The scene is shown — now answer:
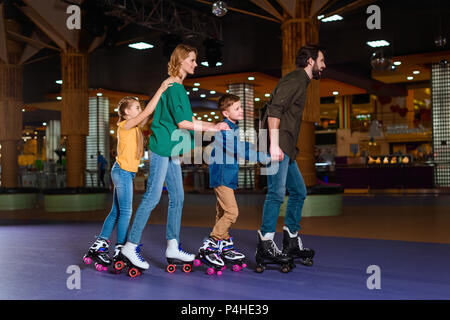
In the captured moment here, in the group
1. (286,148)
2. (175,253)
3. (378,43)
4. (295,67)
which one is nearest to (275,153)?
(286,148)

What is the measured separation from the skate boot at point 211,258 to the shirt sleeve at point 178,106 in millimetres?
864

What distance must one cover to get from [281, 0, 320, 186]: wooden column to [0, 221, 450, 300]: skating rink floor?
2.95 m

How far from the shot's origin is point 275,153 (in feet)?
11.0

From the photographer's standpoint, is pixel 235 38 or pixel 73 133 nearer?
pixel 73 133

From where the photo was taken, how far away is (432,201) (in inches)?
388

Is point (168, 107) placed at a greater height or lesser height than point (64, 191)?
greater

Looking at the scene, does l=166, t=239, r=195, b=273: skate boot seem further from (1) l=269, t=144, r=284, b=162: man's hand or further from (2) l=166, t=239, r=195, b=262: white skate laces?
(1) l=269, t=144, r=284, b=162: man's hand

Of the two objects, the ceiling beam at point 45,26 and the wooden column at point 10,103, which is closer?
the ceiling beam at point 45,26

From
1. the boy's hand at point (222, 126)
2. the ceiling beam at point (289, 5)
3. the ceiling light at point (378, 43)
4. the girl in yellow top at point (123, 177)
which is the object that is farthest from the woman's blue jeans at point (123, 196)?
the ceiling light at point (378, 43)

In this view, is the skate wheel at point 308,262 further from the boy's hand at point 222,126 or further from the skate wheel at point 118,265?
the skate wheel at point 118,265

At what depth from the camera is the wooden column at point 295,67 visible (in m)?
7.52
